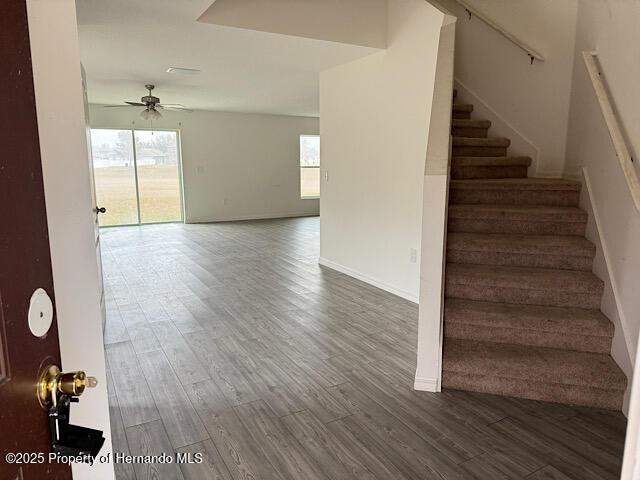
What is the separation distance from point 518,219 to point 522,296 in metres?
0.72

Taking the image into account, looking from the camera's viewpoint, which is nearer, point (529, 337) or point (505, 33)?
point (529, 337)

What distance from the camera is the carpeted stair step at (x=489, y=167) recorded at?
3.86 m

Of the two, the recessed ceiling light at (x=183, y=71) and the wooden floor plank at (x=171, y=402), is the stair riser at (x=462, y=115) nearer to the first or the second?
the recessed ceiling light at (x=183, y=71)

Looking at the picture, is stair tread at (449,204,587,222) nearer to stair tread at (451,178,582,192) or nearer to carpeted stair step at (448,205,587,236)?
carpeted stair step at (448,205,587,236)

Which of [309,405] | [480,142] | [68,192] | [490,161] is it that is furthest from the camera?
[480,142]

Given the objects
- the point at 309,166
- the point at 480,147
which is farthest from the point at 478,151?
the point at 309,166

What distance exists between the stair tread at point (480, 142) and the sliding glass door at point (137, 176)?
22.7 ft

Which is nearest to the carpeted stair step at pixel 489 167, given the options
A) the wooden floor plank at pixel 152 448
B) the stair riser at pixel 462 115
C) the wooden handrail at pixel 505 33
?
the stair riser at pixel 462 115

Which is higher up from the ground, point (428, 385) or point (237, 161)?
point (237, 161)

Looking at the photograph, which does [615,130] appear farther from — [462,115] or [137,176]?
[137,176]

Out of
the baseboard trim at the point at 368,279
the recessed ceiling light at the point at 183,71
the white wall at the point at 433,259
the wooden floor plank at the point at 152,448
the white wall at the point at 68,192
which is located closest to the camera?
the white wall at the point at 68,192

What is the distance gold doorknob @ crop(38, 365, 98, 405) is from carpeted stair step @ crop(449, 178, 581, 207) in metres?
3.35

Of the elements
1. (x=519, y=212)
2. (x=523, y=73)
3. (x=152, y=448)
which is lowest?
(x=152, y=448)

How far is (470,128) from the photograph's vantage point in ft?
14.8
